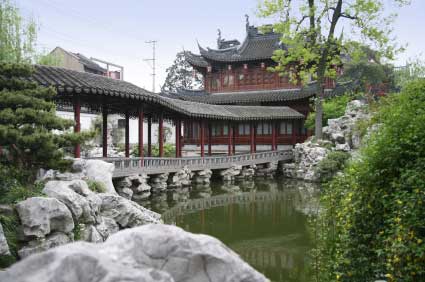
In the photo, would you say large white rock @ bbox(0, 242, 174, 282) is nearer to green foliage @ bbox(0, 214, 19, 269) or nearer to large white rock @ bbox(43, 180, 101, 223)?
green foliage @ bbox(0, 214, 19, 269)

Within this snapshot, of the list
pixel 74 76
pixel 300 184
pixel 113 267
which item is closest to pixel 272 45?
pixel 300 184

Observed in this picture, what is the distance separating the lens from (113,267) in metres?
1.93

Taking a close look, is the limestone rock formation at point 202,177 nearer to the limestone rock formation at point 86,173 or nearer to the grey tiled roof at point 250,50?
the limestone rock formation at point 86,173

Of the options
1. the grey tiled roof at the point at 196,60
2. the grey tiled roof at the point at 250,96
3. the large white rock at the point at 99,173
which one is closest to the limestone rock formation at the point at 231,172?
the grey tiled roof at the point at 250,96

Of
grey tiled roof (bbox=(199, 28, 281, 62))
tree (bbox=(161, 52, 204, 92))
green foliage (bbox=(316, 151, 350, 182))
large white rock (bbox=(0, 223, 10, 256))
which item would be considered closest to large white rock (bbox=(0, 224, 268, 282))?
large white rock (bbox=(0, 223, 10, 256))

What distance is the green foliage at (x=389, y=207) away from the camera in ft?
12.4

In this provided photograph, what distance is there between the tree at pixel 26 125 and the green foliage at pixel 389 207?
530cm

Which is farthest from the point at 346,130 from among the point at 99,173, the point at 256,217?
the point at 99,173

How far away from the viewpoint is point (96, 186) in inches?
347

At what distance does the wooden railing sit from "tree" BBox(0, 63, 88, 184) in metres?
5.30

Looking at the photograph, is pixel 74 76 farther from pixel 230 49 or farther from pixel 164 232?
pixel 230 49

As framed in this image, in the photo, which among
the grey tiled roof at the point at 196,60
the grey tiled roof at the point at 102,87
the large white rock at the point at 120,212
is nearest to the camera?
the large white rock at the point at 120,212

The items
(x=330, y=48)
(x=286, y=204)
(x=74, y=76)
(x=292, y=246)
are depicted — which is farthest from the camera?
(x=330, y=48)

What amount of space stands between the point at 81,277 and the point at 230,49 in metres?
29.2
